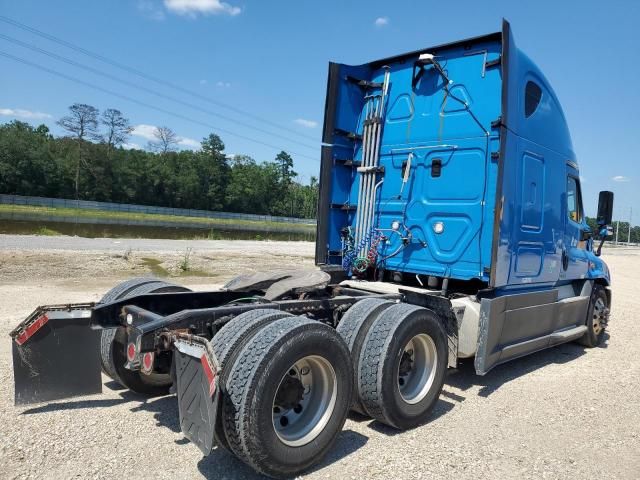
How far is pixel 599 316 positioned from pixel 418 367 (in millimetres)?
4852

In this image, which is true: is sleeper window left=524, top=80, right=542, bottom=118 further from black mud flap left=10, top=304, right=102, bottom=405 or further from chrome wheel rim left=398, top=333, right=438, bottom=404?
black mud flap left=10, top=304, right=102, bottom=405

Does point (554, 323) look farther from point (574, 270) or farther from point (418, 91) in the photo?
point (418, 91)

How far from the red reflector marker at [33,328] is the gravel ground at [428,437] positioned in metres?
0.65

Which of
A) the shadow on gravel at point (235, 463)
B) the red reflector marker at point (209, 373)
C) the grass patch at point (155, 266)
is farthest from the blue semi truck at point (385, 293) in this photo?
the grass patch at point (155, 266)

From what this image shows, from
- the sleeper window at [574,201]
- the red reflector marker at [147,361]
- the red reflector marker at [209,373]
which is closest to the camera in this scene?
the red reflector marker at [209,373]

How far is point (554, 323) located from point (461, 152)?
8.95ft

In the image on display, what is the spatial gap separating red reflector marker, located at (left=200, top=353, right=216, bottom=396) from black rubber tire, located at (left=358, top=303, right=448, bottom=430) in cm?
155

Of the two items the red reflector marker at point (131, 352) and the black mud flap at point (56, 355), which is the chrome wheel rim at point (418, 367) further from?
the black mud flap at point (56, 355)

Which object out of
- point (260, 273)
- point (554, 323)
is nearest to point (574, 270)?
point (554, 323)

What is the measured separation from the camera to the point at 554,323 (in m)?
6.39

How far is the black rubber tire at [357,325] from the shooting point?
4.06 metres

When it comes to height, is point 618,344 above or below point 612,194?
below

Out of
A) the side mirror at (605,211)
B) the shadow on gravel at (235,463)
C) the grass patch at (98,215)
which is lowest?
the shadow on gravel at (235,463)

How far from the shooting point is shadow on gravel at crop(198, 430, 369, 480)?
3.23 meters
